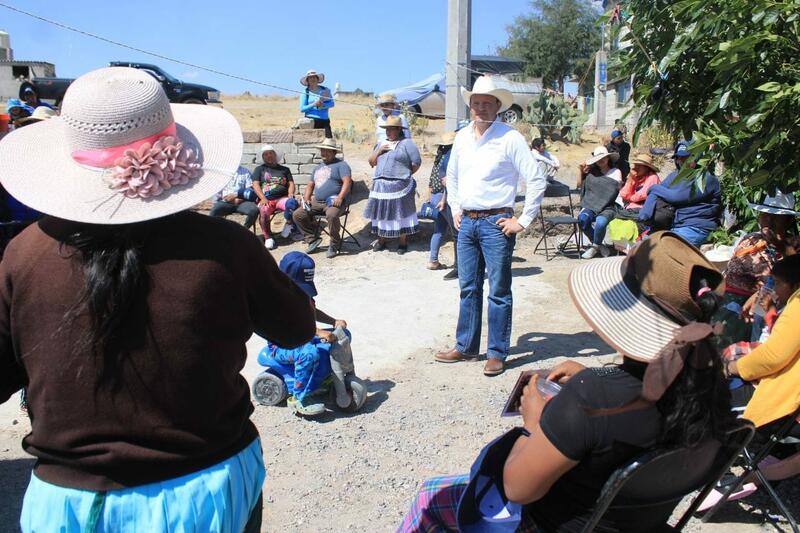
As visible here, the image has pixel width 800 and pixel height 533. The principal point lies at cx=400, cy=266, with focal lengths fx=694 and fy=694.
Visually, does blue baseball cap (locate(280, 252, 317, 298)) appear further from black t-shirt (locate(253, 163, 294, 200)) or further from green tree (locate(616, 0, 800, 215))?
black t-shirt (locate(253, 163, 294, 200))

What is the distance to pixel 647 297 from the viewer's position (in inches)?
74.4

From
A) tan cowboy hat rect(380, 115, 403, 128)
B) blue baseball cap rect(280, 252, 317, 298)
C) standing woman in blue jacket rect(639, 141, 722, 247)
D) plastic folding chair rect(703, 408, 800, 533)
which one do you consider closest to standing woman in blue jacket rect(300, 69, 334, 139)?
tan cowboy hat rect(380, 115, 403, 128)

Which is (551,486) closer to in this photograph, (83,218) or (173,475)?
(173,475)

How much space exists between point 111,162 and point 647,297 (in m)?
1.41

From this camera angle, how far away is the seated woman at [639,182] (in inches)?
357

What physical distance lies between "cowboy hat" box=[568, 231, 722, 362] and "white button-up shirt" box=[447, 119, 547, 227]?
9.71 feet

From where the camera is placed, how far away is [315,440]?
421 cm

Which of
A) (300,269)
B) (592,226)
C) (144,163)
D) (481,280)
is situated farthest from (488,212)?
(592,226)

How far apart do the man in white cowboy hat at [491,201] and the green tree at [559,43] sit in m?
31.3

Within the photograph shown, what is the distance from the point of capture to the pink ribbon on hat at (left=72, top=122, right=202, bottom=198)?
1576mm

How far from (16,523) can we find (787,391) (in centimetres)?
372

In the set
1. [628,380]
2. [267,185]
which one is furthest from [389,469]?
[267,185]

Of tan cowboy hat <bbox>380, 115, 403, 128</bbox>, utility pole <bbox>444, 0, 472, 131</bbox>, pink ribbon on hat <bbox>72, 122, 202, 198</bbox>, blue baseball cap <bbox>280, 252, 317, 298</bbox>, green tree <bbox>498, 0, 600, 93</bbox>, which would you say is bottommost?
blue baseball cap <bbox>280, 252, 317, 298</bbox>

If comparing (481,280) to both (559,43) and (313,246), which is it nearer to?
(313,246)
